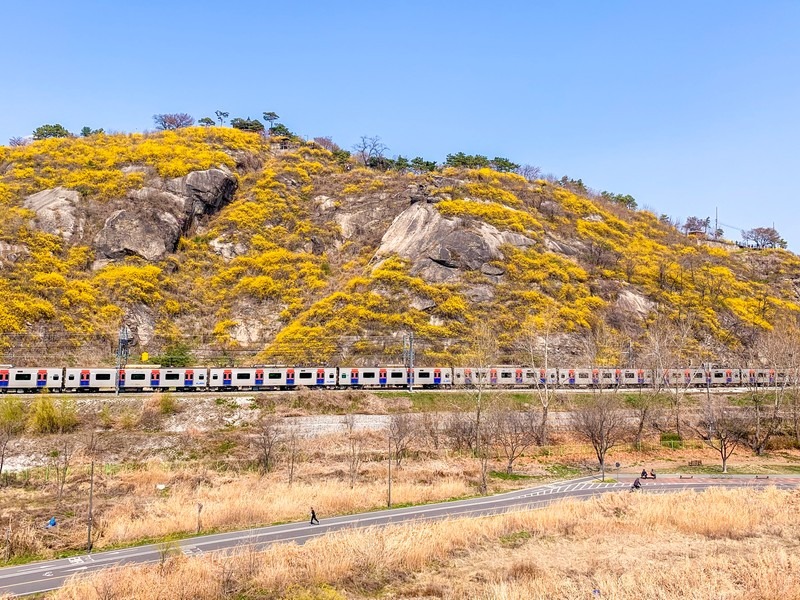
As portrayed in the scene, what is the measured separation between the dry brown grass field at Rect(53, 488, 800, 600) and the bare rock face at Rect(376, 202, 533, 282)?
5329 cm

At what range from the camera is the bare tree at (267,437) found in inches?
1509

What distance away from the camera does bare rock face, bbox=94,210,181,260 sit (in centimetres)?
7812

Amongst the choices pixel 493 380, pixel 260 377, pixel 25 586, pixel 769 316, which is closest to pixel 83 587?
pixel 25 586

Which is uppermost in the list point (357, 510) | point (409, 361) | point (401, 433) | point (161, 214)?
point (161, 214)

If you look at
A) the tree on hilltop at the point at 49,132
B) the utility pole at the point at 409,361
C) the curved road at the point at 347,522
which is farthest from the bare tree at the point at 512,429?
the tree on hilltop at the point at 49,132

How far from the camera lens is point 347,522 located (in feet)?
87.0

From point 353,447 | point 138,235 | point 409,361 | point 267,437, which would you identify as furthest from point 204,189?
point 353,447

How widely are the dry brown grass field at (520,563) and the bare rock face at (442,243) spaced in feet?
175

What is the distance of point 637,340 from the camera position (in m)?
75.1

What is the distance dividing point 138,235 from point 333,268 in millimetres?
29608

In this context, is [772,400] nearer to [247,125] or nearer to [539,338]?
[539,338]

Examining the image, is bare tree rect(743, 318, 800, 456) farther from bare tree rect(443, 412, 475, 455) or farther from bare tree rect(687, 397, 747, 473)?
bare tree rect(443, 412, 475, 455)

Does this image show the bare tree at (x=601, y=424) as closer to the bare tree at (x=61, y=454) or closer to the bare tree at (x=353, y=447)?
the bare tree at (x=353, y=447)

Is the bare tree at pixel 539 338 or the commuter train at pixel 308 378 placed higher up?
the bare tree at pixel 539 338
